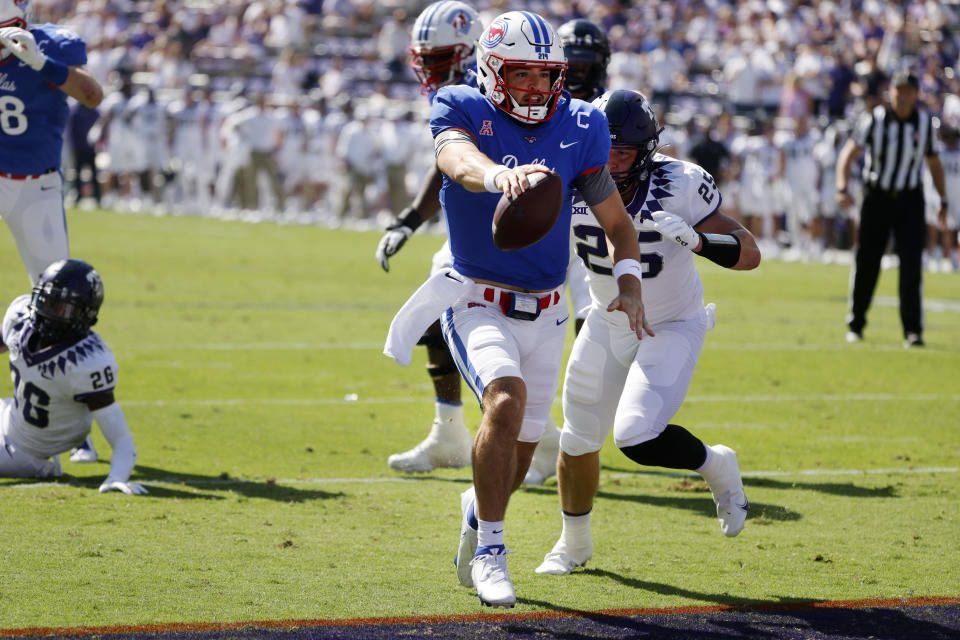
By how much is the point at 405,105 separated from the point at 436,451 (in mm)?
17674

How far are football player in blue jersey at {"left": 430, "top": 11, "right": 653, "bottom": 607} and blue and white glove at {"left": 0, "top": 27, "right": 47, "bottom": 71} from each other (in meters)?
2.58

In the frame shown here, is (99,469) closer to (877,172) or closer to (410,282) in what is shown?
(877,172)

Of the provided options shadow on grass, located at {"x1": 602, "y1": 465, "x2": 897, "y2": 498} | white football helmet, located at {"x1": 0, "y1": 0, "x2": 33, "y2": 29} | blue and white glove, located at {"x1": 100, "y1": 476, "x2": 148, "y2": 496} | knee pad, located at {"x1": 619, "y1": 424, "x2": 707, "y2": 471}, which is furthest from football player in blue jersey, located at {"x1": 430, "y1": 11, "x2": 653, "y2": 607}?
white football helmet, located at {"x1": 0, "y1": 0, "x2": 33, "y2": 29}

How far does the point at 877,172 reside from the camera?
33.6 feet

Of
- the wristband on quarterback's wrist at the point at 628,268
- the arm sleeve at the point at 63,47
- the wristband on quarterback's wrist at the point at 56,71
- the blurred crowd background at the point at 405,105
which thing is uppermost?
the arm sleeve at the point at 63,47

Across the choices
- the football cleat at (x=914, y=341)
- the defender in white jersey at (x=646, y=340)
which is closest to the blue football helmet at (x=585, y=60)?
the defender in white jersey at (x=646, y=340)

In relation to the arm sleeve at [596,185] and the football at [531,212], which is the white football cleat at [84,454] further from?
the football at [531,212]

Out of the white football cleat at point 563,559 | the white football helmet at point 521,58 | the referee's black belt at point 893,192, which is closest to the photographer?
the white football helmet at point 521,58

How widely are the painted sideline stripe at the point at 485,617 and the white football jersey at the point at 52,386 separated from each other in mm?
1876

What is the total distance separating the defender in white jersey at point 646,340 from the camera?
4.52m

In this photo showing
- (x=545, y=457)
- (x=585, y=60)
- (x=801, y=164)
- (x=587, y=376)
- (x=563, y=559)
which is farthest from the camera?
(x=801, y=164)

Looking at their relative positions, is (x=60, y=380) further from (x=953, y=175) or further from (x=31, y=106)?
(x=953, y=175)

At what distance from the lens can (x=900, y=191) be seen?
10273 millimetres

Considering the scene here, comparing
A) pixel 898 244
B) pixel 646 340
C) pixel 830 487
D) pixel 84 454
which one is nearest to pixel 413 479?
pixel 84 454
